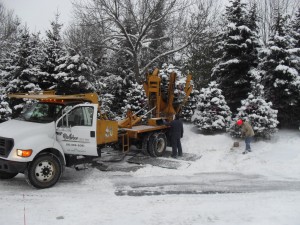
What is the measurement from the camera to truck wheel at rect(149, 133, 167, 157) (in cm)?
1325

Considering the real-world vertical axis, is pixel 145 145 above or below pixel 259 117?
below

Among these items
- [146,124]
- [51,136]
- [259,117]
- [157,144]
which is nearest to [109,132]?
[51,136]

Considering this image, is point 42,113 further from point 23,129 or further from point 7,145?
point 7,145

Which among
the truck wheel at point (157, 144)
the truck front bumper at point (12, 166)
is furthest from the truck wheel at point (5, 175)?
the truck wheel at point (157, 144)

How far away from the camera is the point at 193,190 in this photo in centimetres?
924

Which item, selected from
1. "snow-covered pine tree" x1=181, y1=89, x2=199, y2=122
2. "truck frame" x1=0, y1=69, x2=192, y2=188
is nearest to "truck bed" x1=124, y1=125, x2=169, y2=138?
"truck frame" x1=0, y1=69, x2=192, y2=188

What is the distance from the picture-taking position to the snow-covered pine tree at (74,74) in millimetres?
16797

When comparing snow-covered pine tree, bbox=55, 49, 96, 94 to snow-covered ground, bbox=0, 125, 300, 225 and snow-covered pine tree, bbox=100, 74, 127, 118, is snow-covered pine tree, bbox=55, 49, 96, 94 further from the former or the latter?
snow-covered ground, bbox=0, 125, 300, 225

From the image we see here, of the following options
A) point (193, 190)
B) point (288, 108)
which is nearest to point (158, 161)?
point (193, 190)

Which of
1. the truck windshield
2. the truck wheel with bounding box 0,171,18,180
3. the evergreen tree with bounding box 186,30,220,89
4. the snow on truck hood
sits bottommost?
the truck wheel with bounding box 0,171,18,180

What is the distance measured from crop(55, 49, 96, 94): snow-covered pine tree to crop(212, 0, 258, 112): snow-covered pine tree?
661 cm

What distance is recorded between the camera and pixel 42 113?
32.1 ft

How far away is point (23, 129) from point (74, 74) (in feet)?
27.9

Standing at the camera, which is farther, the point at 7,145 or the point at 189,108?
the point at 189,108
